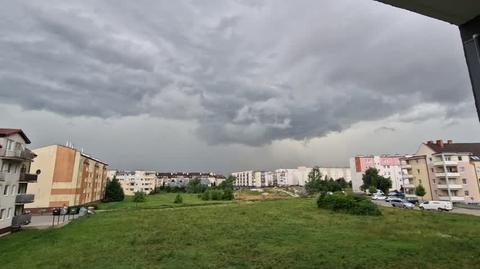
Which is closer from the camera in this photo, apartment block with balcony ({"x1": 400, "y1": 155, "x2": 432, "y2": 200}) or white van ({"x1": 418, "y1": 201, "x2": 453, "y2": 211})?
white van ({"x1": 418, "y1": 201, "x2": 453, "y2": 211})

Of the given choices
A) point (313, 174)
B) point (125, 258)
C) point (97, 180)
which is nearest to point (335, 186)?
point (313, 174)

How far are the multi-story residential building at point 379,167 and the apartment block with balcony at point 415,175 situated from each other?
23.6 meters

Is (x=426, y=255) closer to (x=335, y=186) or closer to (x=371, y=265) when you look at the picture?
(x=371, y=265)

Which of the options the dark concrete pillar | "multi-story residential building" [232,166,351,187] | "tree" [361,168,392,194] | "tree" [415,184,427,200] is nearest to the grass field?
the dark concrete pillar

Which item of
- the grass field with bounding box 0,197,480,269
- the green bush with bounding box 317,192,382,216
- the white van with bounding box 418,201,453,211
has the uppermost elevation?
the green bush with bounding box 317,192,382,216

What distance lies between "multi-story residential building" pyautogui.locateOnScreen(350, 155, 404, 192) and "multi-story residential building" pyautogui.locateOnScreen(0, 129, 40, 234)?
72179 mm

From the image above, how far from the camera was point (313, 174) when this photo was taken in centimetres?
A: 7119

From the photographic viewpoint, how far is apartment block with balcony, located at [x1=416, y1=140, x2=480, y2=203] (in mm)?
43469

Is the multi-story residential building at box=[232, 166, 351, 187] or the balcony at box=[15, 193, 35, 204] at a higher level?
the multi-story residential building at box=[232, 166, 351, 187]

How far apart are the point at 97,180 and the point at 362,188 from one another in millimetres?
57594

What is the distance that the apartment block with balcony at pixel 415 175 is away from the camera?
4897 centimetres

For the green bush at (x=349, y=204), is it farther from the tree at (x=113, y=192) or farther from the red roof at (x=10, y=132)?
the tree at (x=113, y=192)

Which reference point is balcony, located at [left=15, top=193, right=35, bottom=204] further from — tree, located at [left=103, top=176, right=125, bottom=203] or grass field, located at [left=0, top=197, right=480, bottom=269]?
tree, located at [left=103, top=176, right=125, bottom=203]

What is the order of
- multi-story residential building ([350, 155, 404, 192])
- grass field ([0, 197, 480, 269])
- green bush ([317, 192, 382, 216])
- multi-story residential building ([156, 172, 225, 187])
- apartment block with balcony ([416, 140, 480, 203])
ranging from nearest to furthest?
grass field ([0, 197, 480, 269]) → green bush ([317, 192, 382, 216]) → apartment block with balcony ([416, 140, 480, 203]) → multi-story residential building ([350, 155, 404, 192]) → multi-story residential building ([156, 172, 225, 187])
